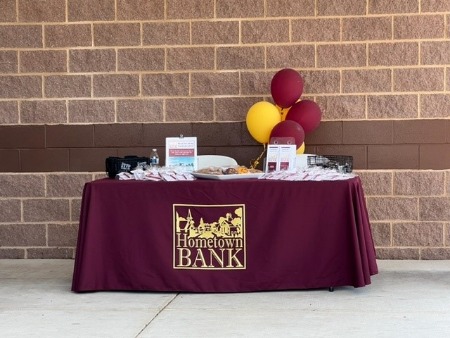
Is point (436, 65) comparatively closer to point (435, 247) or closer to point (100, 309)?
point (435, 247)

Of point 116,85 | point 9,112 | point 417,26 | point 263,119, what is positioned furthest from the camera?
point 9,112

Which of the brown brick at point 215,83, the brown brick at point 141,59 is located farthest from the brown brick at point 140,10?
the brown brick at point 215,83

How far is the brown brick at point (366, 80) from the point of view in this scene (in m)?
6.84

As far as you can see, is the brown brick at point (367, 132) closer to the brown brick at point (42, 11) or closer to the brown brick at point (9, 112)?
the brown brick at point (42, 11)

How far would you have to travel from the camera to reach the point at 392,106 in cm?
684

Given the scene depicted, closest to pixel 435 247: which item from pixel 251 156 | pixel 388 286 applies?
pixel 388 286

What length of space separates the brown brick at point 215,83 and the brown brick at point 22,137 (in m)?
1.37

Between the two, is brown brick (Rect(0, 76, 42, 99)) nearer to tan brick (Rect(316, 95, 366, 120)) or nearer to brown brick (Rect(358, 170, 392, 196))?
tan brick (Rect(316, 95, 366, 120))

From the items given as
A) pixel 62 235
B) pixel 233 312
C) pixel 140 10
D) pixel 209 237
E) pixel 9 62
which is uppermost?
pixel 140 10

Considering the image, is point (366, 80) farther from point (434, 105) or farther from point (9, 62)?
point (9, 62)

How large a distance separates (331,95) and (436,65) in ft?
2.92

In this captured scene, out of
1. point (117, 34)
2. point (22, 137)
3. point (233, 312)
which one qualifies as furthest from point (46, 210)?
point (233, 312)

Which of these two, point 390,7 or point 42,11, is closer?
point 390,7

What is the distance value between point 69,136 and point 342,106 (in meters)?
2.32
